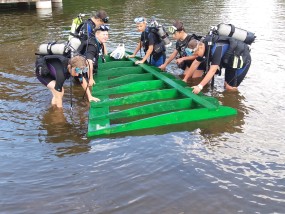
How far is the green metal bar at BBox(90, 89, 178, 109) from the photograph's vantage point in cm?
672

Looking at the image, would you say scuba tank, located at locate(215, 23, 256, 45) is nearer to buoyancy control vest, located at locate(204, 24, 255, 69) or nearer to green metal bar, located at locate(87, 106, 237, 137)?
buoyancy control vest, located at locate(204, 24, 255, 69)

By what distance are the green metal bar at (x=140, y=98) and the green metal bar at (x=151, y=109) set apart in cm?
50

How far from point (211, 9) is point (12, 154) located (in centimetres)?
2167

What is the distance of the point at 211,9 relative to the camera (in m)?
24.1

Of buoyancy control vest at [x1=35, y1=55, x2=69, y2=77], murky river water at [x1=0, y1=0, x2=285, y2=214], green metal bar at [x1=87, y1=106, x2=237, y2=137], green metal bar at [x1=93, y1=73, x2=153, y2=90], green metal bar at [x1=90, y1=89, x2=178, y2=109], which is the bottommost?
murky river water at [x1=0, y1=0, x2=285, y2=214]

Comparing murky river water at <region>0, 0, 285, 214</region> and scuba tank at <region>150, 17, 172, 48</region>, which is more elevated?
scuba tank at <region>150, 17, 172, 48</region>

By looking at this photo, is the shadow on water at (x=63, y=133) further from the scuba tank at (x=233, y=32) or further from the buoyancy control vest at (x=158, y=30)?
the scuba tank at (x=233, y=32)

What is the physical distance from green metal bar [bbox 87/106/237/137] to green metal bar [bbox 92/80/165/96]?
163 centimetres

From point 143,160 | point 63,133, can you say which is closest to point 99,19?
point 63,133

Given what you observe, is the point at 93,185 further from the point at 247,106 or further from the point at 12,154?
the point at 247,106

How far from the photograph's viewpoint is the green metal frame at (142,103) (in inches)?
233

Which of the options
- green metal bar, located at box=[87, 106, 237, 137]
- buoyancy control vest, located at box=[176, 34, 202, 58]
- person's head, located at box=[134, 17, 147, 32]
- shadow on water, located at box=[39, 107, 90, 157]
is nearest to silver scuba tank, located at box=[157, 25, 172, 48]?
person's head, located at box=[134, 17, 147, 32]

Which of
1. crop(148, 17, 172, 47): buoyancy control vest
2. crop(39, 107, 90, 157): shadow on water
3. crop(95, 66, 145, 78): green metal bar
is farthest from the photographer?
crop(148, 17, 172, 47): buoyancy control vest

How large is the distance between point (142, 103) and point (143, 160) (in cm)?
256
